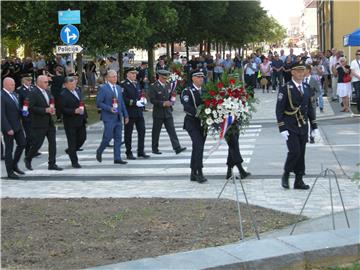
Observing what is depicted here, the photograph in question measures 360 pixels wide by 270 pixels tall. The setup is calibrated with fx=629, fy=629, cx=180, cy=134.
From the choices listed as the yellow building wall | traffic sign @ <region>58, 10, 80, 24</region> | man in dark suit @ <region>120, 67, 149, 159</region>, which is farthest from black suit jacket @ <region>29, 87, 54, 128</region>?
the yellow building wall

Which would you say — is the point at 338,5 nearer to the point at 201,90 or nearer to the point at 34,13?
the point at 34,13

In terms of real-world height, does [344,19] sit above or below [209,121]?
above

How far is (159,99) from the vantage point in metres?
13.6

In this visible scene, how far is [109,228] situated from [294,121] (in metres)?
3.61

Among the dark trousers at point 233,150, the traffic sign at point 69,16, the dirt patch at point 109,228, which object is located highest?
the traffic sign at point 69,16

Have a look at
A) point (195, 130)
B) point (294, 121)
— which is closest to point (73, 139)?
point (195, 130)

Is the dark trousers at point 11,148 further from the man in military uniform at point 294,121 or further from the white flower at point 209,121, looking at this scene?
the man in military uniform at point 294,121

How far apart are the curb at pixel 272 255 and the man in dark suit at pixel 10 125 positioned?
611 cm

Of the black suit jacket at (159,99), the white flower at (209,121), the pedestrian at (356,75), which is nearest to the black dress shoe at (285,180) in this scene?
the white flower at (209,121)

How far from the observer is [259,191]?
31.7 feet

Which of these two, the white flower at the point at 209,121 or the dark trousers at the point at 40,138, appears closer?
the white flower at the point at 209,121

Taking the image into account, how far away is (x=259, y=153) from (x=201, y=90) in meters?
3.52

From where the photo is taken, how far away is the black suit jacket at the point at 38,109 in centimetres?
1195

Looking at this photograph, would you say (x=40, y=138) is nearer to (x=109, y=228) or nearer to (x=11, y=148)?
(x=11, y=148)
